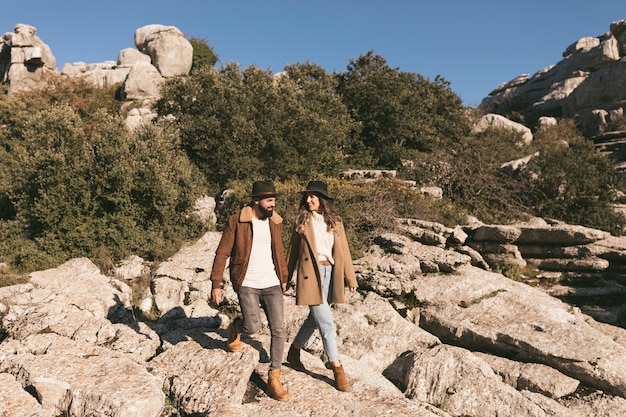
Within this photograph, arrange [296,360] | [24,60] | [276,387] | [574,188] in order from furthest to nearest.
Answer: [24,60], [574,188], [296,360], [276,387]

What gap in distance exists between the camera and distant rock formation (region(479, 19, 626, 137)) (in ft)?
109

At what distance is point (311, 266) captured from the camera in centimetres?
500

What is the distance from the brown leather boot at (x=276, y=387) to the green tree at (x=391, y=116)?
62.9ft

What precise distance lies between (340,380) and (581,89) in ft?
137

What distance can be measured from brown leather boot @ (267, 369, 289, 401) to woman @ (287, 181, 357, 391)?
65 centimetres

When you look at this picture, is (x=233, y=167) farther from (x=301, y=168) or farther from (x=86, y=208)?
(x=86, y=208)

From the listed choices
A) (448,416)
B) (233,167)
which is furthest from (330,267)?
(233,167)

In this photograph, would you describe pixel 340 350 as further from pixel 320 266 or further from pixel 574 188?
pixel 574 188

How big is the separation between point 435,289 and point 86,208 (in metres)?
10.6

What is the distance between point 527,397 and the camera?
5.85m

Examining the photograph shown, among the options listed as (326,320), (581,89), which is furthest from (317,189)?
(581,89)

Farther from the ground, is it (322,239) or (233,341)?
(322,239)

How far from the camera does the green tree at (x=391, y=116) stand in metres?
24.3

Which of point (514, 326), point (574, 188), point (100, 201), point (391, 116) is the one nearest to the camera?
point (514, 326)
